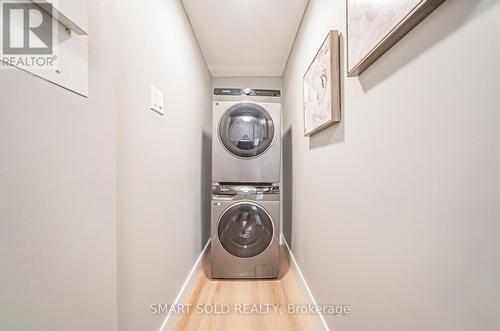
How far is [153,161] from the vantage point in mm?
1105

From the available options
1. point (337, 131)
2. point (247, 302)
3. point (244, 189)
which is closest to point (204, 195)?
point (244, 189)

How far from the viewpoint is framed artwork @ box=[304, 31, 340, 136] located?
1.00m

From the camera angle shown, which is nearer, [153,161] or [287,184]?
[153,161]

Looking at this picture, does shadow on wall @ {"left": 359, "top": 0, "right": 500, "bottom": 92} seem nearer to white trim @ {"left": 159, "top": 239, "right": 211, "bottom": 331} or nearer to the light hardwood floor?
the light hardwood floor

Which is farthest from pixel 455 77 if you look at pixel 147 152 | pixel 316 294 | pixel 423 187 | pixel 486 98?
pixel 316 294

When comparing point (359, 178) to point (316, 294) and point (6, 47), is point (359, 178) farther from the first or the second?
point (6, 47)

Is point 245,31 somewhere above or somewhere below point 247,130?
above

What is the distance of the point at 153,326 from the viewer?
1086 mm

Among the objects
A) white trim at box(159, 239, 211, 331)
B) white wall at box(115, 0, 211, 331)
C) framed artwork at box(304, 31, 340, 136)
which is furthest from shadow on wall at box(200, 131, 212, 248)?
framed artwork at box(304, 31, 340, 136)

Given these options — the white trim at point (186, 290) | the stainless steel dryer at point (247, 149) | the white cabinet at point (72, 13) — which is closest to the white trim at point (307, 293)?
the stainless steel dryer at point (247, 149)

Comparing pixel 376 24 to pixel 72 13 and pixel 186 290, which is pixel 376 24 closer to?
pixel 72 13

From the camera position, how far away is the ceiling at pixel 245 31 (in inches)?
63.6

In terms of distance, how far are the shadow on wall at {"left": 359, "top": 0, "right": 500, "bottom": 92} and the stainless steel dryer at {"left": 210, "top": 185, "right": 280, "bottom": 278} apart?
141 cm

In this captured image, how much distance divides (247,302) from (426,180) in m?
1.56
